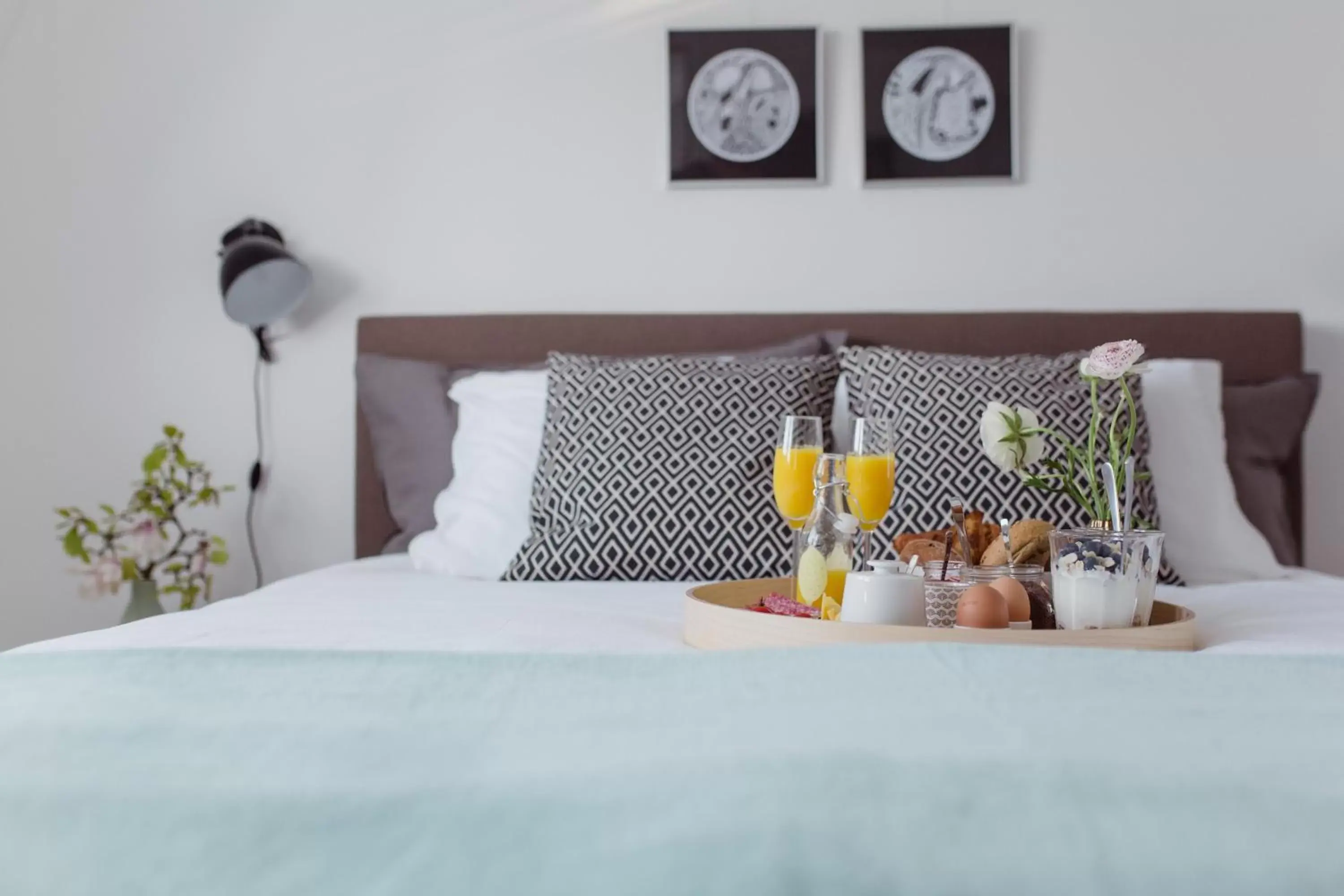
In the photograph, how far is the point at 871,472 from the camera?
1.57 metres

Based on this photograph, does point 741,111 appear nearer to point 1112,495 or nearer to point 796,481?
point 796,481

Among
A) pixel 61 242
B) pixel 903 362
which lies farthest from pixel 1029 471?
pixel 61 242

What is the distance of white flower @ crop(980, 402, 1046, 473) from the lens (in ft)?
4.76

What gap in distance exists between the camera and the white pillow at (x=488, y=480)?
2.09 metres

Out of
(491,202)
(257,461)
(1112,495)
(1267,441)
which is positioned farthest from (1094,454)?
(257,461)

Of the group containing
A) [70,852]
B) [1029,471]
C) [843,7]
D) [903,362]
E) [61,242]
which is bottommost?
[70,852]

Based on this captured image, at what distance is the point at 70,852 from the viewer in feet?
2.52

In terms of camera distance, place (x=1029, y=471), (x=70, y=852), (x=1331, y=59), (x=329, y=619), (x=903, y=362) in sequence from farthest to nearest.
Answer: (x=1331, y=59), (x=903, y=362), (x=1029, y=471), (x=329, y=619), (x=70, y=852)

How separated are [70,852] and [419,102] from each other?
2.27 meters

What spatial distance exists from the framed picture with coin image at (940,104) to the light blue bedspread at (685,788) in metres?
1.89

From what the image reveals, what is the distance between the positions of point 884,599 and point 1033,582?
0.22 meters

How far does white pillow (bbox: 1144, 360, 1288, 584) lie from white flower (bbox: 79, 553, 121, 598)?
2.01m

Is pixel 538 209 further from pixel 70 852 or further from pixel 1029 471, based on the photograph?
pixel 70 852

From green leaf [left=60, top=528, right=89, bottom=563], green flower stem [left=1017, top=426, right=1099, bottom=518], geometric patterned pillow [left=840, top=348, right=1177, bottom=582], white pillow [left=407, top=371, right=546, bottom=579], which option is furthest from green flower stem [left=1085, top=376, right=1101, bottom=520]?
green leaf [left=60, top=528, right=89, bottom=563]
